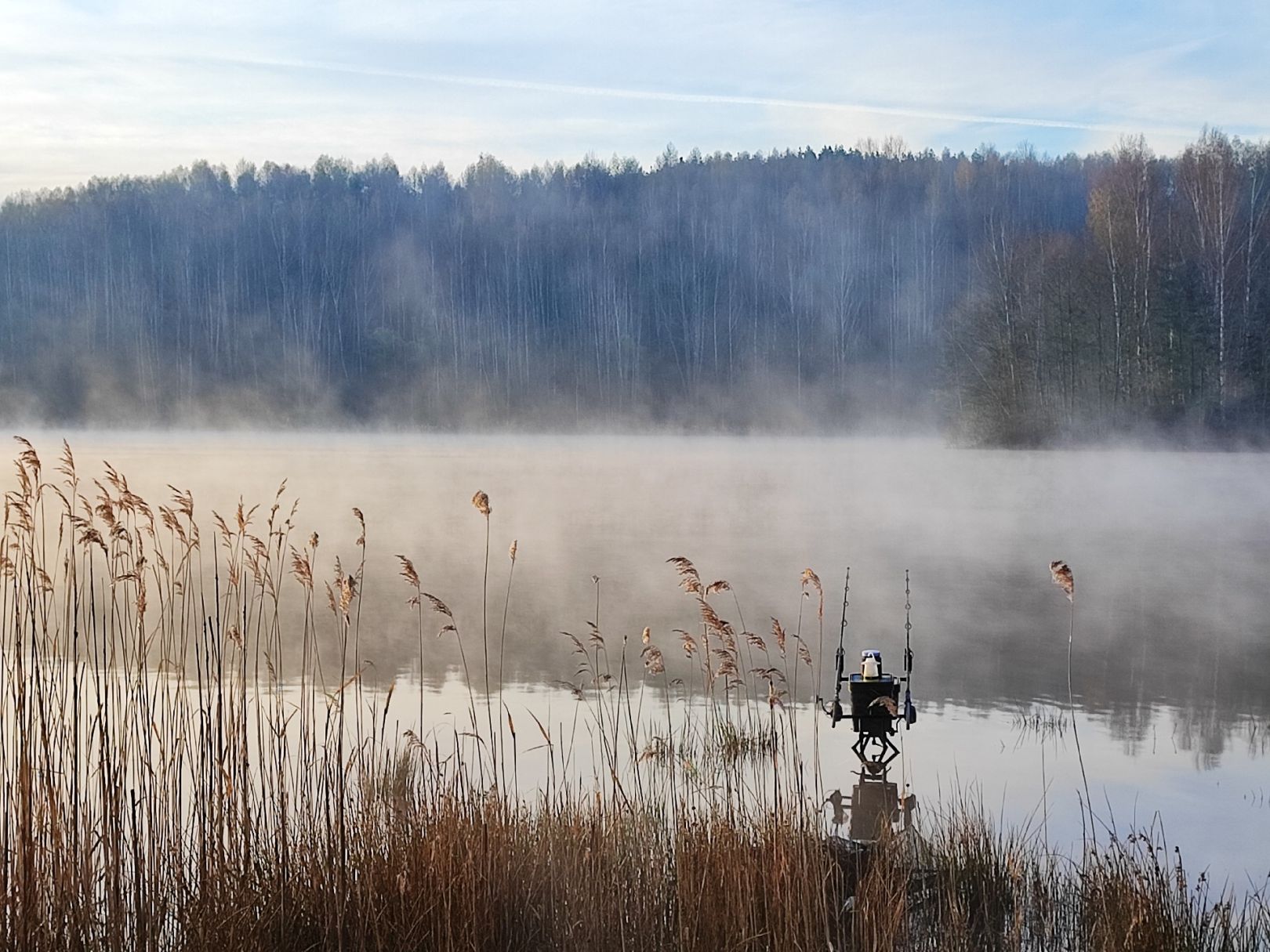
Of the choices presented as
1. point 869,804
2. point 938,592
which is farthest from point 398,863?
point 938,592

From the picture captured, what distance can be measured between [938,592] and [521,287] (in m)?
58.0

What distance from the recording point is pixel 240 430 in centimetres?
7025

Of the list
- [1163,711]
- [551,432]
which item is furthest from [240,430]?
[1163,711]

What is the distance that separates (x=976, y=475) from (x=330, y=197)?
48179 millimetres

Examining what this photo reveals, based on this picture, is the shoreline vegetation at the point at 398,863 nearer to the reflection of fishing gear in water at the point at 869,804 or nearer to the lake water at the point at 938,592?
the reflection of fishing gear in water at the point at 869,804

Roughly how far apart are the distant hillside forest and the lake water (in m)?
27.5

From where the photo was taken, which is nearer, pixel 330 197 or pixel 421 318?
pixel 421 318

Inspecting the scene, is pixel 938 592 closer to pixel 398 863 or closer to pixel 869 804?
pixel 869 804

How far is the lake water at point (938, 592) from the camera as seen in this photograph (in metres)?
6.48

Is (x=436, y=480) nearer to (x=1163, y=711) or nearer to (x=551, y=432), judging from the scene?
(x=1163, y=711)

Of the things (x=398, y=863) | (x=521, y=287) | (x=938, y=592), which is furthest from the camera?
(x=521, y=287)

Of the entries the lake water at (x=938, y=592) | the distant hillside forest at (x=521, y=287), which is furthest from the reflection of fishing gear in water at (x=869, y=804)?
the distant hillside forest at (x=521, y=287)

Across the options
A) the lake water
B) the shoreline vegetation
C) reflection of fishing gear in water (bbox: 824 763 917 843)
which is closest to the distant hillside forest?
the lake water

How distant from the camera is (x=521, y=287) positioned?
70688 mm
